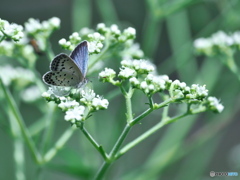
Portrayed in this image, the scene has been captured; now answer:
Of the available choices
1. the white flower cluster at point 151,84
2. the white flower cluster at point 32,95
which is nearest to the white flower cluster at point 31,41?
the white flower cluster at point 32,95

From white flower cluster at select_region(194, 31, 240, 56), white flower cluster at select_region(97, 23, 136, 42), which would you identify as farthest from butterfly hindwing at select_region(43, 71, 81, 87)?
white flower cluster at select_region(194, 31, 240, 56)

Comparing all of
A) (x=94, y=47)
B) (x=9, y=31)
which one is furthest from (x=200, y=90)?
(x=9, y=31)

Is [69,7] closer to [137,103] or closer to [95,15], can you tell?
[95,15]

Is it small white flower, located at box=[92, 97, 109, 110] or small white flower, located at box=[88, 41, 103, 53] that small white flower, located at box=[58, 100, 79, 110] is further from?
small white flower, located at box=[88, 41, 103, 53]

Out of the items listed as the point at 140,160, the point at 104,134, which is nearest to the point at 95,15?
the point at 140,160

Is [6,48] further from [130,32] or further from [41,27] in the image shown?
[130,32]

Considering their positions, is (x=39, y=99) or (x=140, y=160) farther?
(x=140, y=160)

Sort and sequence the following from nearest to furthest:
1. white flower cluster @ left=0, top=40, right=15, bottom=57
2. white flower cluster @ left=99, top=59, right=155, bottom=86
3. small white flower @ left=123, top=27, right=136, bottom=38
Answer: white flower cluster @ left=99, top=59, right=155, bottom=86 → small white flower @ left=123, top=27, right=136, bottom=38 → white flower cluster @ left=0, top=40, right=15, bottom=57
